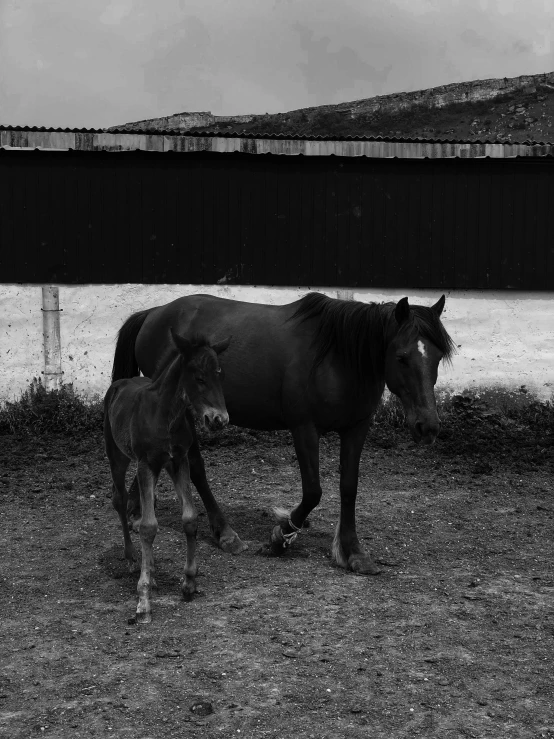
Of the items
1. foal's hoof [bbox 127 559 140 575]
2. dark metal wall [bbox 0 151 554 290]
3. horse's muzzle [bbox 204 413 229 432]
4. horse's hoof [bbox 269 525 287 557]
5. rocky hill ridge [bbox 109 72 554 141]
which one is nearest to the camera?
horse's muzzle [bbox 204 413 229 432]

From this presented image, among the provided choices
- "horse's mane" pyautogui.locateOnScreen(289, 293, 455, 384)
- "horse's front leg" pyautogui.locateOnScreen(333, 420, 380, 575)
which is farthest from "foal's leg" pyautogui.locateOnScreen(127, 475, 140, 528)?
"horse's mane" pyautogui.locateOnScreen(289, 293, 455, 384)

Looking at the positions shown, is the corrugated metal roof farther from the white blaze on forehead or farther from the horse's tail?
the white blaze on forehead

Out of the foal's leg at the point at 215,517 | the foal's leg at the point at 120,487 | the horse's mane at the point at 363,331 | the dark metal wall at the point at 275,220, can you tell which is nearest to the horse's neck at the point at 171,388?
the foal's leg at the point at 120,487

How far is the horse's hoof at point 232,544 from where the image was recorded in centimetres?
691

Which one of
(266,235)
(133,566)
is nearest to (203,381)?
(133,566)

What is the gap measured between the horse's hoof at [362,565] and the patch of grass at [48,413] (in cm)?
551

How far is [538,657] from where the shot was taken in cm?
494

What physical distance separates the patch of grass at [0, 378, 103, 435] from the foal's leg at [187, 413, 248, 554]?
4391mm

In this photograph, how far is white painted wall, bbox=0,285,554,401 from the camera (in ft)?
38.5

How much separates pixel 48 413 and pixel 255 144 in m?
4.68

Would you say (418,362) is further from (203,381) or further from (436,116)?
(436,116)

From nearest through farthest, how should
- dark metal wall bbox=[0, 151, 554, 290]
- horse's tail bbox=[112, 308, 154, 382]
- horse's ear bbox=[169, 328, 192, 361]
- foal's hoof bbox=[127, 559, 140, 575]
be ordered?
horse's ear bbox=[169, 328, 192, 361] → foal's hoof bbox=[127, 559, 140, 575] → horse's tail bbox=[112, 308, 154, 382] → dark metal wall bbox=[0, 151, 554, 290]

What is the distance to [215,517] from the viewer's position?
23.2 ft

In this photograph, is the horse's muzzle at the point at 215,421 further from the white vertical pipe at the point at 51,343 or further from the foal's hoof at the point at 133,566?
the white vertical pipe at the point at 51,343
